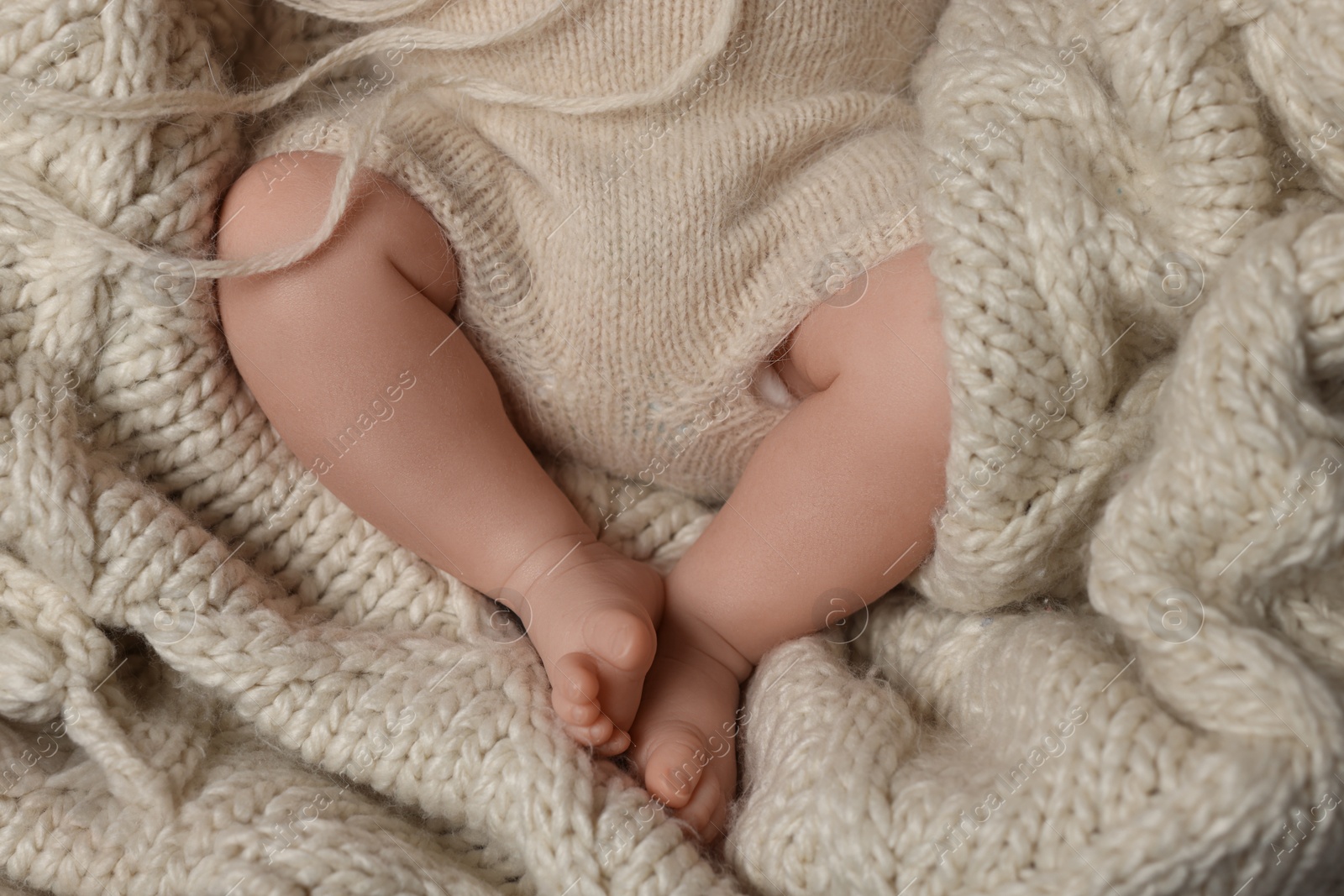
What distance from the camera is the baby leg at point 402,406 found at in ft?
2.80

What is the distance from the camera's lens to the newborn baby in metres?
0.82

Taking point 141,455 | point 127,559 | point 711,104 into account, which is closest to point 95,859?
point 127,559

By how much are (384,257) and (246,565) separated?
0.30m

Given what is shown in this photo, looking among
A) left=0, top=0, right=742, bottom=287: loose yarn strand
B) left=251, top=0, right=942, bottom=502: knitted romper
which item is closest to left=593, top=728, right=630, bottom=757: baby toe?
left=251, top=0, right=942, bottom=502: knitted romper

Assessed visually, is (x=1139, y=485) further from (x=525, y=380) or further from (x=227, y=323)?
(x=227, y=323)

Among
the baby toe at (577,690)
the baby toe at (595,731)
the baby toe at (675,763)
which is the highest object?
the baby toe at (577,690)

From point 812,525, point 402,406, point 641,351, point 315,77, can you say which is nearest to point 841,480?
point 812,525

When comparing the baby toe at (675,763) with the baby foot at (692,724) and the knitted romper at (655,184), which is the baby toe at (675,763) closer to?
the baby foot at (692,724)

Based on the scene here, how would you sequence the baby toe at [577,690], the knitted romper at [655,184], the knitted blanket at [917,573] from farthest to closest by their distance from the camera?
the knitted romper at [655,184] → the baby toe at [577,690] → the knitted blanket at [917,573]

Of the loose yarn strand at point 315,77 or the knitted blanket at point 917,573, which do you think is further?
the loose yarn strand at point 315,77

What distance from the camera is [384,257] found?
878mm

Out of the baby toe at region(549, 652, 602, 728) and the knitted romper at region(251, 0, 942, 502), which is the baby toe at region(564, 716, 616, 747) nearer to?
the baby toe at region(549, 652, 602, 728)

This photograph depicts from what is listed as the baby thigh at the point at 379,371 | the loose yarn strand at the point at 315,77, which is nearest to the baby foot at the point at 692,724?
the baby thigh at the point at 379,371

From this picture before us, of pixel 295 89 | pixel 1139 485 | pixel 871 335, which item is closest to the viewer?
pixel 1139 485
